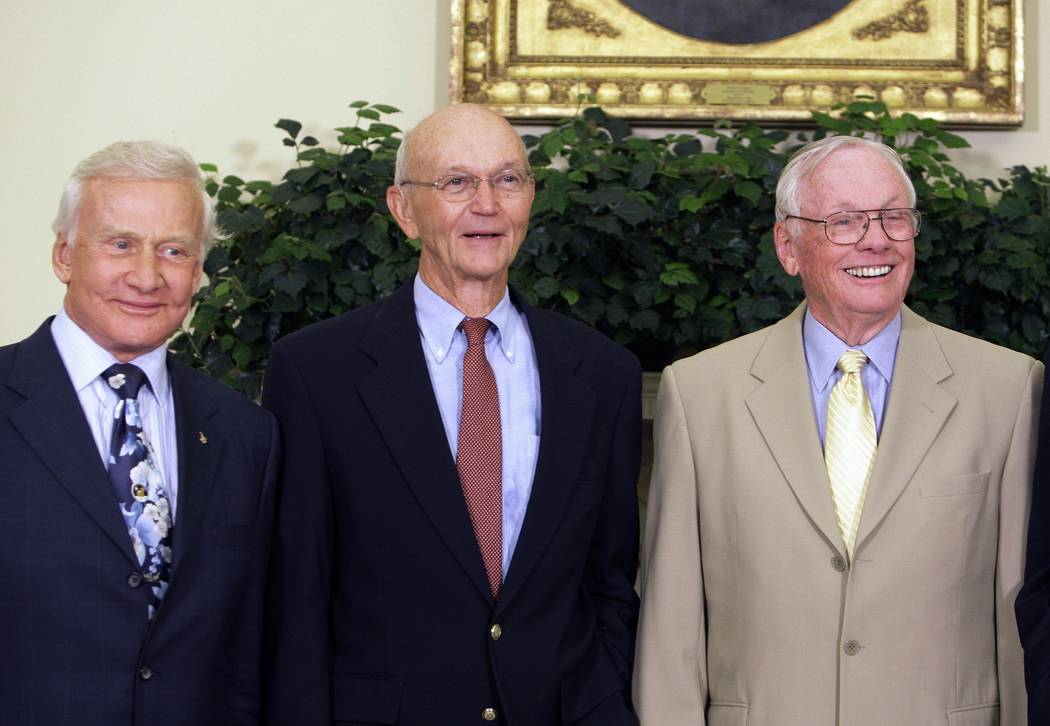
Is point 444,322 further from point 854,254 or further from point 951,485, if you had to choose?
point 951,485

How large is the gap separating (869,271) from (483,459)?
29.9 inches

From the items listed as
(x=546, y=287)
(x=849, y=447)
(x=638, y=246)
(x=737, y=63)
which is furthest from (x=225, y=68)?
(x=849, y=447)

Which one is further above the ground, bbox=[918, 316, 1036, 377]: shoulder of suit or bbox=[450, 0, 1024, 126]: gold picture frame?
bbox=[450, 0, 1024, 126]: gold picture frame

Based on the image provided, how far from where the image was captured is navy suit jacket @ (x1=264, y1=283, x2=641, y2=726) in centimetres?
213

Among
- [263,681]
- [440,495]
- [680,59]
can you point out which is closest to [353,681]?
[263,681]

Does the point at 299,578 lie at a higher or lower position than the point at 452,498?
lower

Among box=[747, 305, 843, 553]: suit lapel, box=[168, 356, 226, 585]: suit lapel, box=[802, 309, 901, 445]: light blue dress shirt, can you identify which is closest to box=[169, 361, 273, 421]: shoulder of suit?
box=[168, 356, 226, 585]: suit lapel

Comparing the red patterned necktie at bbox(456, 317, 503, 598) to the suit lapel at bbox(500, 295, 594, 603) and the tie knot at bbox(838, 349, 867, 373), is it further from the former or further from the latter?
the tie knot at bbox(838, 349, 867, 373)

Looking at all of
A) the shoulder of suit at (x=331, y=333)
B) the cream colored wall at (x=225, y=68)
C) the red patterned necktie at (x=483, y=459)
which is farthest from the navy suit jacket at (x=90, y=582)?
the cream colored wall at (x=225, y=68)

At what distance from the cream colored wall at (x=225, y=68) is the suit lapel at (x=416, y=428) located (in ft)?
6.48

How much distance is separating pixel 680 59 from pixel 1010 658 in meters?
2.40

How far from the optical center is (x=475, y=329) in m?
2.30

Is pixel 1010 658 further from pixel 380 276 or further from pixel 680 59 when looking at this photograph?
pixel 680 59

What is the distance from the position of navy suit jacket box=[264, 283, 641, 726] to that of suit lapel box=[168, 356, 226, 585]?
140mm
